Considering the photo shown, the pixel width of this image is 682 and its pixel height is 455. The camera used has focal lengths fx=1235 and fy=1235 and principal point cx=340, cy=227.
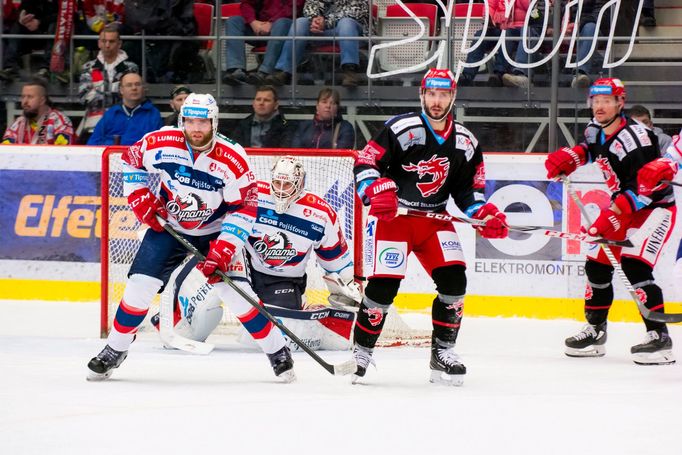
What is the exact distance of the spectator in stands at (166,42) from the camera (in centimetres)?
796

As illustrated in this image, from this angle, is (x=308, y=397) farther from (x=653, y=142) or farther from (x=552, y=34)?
(x=552, y=34)

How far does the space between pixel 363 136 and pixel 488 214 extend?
2.64 metres

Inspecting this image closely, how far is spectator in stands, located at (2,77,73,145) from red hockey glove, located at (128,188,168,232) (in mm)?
2884

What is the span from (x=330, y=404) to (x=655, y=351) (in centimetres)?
192

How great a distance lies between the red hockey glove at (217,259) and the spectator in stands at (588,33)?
3.14 meters

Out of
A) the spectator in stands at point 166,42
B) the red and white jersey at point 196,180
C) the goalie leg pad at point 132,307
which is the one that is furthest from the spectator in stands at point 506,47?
the goalie leg pad at point 132,307

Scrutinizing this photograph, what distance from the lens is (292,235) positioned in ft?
19.5

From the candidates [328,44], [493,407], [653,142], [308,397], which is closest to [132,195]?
[308,397]

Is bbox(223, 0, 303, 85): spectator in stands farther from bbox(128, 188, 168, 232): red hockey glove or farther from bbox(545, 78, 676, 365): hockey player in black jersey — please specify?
bbox(128, 188, 168, 232): red hockey glove

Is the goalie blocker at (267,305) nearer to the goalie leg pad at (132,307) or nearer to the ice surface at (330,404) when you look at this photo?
the ice surface at (330,404)

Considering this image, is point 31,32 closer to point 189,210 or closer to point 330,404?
point 189,210

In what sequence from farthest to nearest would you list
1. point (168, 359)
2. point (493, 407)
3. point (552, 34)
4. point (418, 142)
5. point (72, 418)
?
point (552, 34), point (168, 359), point (418, 142), point (493, 407), point (72, 418)

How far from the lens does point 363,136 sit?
7.38 meters

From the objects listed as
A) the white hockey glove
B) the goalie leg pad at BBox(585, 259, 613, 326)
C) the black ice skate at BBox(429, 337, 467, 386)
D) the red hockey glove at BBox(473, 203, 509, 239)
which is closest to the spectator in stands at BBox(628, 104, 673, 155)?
the goalie leg pad at BBox(585, 259, 613, 326)
